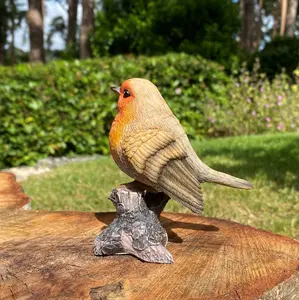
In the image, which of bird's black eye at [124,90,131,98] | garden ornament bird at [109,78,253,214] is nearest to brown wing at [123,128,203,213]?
garden ornament bird at [109,78,253,214]

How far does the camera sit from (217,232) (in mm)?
2102

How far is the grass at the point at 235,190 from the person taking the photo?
3.90 metres

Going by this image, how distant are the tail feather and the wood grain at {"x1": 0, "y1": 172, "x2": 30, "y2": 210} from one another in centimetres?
130

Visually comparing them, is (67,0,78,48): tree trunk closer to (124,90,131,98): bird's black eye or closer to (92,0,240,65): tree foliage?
(92,0,240,65): tree foliage

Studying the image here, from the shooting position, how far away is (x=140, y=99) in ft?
6.14

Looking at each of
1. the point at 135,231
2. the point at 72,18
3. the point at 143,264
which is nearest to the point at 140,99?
the point at 135,231

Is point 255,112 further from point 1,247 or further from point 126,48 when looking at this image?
point 1,247

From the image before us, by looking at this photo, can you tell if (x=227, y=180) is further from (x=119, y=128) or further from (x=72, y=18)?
(x=72, y=18)

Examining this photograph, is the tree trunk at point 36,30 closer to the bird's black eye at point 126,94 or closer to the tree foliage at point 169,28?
the tree foliage at point 169,28

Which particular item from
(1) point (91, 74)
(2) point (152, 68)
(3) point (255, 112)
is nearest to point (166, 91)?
(2) point (152, 68)

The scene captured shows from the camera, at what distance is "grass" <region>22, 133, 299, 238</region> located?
390 cm

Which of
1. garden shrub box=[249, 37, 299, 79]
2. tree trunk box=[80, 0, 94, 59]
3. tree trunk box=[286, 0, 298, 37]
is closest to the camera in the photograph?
garden shrub box=[249, 37, 299, 79]

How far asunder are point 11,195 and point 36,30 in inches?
358

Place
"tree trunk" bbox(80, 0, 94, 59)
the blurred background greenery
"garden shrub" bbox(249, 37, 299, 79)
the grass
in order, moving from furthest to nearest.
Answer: "tree trunk" bbox(80, 0, 94, 59) → "garden shrub" bbox(249, 37, 299, 79) → the blurred background greenery → the grass
